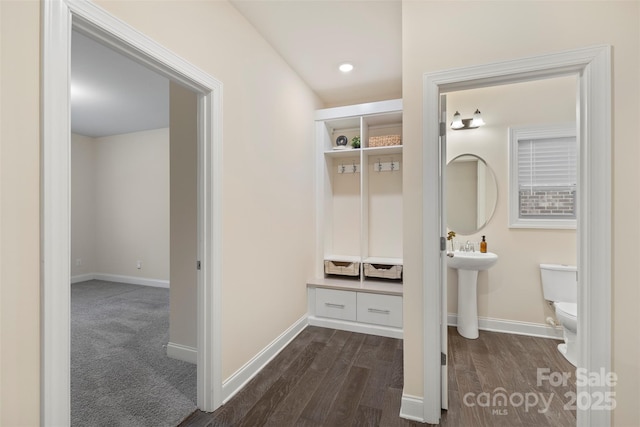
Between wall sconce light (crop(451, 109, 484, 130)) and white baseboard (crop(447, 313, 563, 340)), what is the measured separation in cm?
199

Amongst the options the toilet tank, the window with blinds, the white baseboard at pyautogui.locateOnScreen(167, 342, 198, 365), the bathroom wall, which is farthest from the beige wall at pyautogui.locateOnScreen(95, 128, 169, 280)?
the toilet tank

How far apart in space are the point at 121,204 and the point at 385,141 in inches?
187

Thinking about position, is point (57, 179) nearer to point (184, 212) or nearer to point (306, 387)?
point (184, 212)

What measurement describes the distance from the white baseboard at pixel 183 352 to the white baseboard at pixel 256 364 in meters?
0.55

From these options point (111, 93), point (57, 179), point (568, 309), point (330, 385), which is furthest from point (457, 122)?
point (111, 93)

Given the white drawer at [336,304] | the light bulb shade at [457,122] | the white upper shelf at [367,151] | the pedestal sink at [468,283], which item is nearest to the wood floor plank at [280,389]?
the white drawer at [336,304]

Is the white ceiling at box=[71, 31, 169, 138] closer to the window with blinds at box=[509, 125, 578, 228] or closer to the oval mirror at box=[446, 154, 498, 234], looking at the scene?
the oval mirror at box=[446, 154, 498, 234]

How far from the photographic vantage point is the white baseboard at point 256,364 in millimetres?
1960

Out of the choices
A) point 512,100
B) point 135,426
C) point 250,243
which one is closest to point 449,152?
point 512,100

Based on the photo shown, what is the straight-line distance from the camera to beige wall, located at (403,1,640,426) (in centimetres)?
145

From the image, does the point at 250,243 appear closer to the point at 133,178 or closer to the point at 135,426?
the point at 135,426

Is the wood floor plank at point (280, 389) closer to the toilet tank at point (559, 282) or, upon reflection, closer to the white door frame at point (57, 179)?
the white door frame at point (57, 179)

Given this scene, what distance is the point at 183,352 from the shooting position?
8.06 feet

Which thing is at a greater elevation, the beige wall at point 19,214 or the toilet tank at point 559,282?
the beige wall at point 19,214
